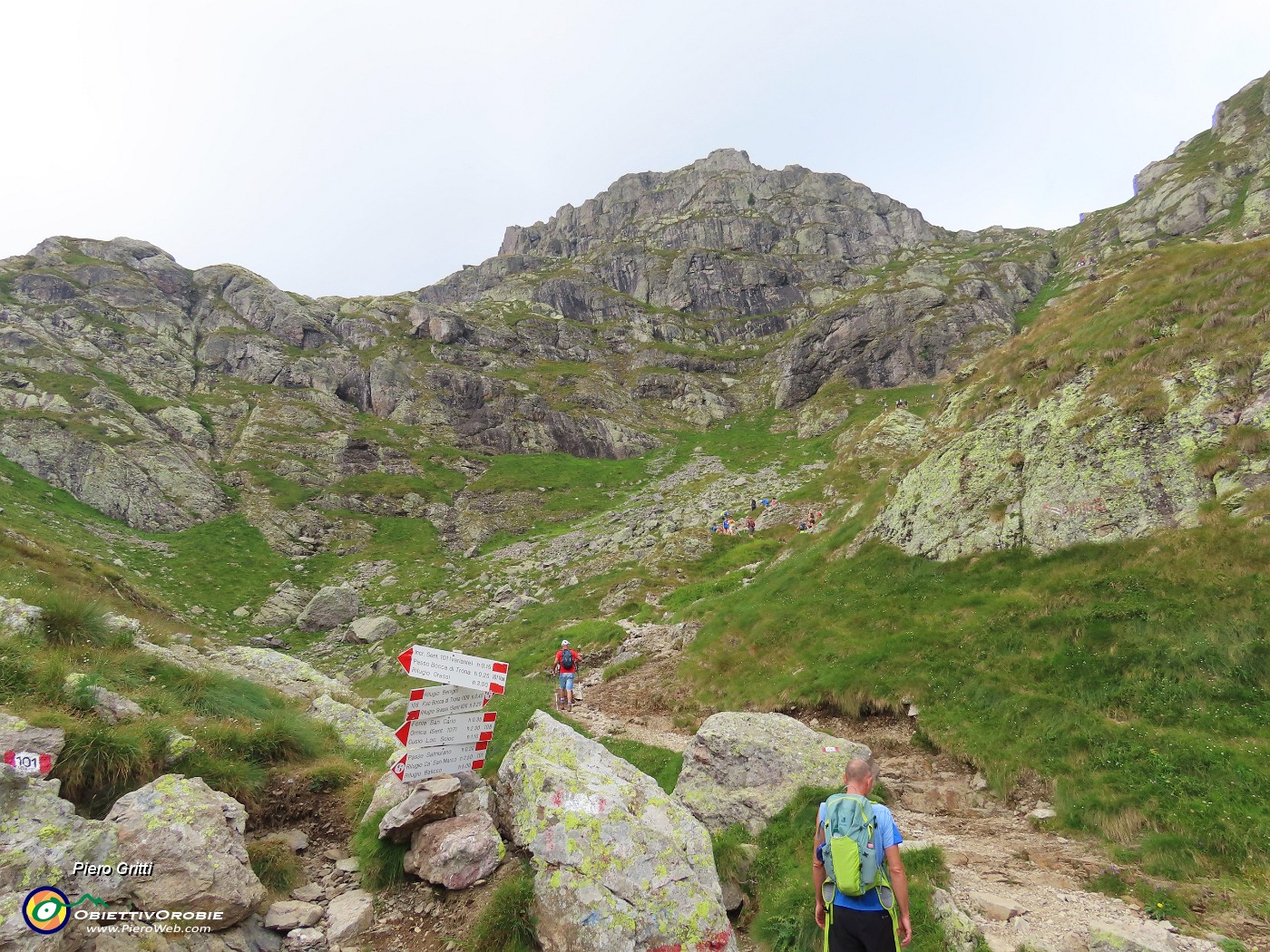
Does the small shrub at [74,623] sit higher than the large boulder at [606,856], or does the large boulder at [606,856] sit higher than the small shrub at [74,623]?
the small shrub at [74,623]

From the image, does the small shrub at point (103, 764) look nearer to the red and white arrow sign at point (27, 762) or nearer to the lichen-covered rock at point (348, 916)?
the red and white arrow sign at point (27, 762)

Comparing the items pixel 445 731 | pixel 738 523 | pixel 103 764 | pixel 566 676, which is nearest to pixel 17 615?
pixel 103 764

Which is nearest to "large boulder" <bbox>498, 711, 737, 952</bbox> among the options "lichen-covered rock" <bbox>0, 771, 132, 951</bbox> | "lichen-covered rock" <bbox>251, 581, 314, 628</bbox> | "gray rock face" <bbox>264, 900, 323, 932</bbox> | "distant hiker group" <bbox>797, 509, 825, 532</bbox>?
"gray rock face" <bbox>264, 900, 323, 932</bbox>

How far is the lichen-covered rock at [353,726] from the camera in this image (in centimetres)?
1470

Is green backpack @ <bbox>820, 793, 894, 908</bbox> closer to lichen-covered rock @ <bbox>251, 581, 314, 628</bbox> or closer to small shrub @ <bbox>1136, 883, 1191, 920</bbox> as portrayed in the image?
small shrub @ <bbox>1136, 883, 1191, 920</bbox>

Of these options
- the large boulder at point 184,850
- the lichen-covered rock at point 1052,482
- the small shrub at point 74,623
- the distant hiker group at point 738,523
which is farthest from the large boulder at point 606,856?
the distant hiker group at point 738,523

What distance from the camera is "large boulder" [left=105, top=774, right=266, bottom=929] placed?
693cm

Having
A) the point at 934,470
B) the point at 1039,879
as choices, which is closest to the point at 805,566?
the point at 934,470

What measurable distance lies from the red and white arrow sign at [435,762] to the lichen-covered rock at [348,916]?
6.22 ft

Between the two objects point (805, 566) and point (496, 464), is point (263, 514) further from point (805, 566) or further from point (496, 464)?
point (805, 566)

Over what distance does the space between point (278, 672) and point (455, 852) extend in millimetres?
15911

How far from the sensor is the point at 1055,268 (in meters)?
142

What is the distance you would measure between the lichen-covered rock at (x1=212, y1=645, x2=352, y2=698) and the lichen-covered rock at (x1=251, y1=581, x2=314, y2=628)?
105 ft

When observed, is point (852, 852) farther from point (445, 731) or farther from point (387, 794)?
point (387, 794)
